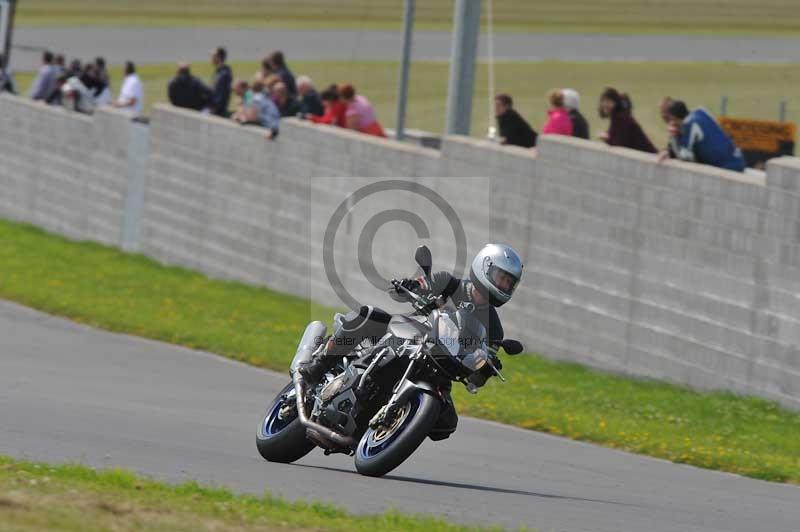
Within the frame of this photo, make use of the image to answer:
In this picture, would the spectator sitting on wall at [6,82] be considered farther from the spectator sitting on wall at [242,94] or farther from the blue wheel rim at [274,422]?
the blue wheel rim at [274,422]

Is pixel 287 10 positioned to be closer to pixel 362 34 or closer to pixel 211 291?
pixel 362 34

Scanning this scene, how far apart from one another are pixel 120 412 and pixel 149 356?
463 cm

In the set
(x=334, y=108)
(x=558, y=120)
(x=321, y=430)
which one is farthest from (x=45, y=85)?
(x=321, y=430)

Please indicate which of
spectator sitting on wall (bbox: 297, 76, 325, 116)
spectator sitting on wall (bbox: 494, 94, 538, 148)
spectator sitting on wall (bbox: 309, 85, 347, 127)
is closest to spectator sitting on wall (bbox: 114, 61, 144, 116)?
spectator sitting on wall (bbox: 297, 76, 325, 116)

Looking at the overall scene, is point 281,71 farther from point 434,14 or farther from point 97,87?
point 434,14

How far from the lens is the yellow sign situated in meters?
22.1

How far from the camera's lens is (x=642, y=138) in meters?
17.0

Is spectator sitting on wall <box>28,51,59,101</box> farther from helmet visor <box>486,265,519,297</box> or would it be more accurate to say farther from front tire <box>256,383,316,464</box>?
helmet visor <box>486,265,519,297</box>

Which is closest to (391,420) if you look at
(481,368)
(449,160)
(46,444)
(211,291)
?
(481,368)

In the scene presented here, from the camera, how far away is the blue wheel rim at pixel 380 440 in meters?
9.27

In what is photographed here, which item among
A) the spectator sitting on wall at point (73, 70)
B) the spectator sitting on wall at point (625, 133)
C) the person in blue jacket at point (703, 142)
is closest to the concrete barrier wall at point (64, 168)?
the spectator sitting on wall at point (73, 70)

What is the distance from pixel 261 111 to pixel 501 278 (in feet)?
44.3

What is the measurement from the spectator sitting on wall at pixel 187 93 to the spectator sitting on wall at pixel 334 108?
360 cm

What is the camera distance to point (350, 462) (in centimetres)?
1096
